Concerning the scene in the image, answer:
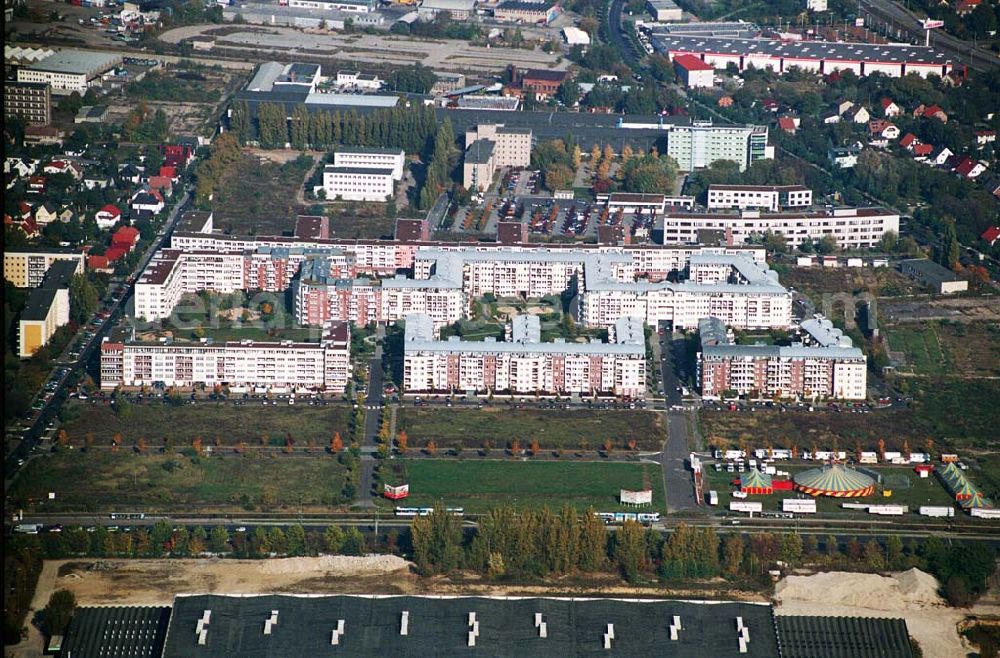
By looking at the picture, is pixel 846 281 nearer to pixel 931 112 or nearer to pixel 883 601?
pixel 931 112

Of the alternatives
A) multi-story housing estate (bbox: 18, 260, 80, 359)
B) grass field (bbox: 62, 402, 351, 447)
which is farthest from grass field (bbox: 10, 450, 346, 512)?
multi-story housing estate (bbox: 18, 260, 80, 359)

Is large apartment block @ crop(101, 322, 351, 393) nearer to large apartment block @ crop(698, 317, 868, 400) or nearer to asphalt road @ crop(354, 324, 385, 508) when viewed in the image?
asphalt road @ crop(354, 324, 385, 508)

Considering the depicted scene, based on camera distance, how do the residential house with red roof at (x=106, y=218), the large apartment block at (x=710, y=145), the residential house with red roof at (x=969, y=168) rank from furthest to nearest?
the large apartment block at (x=710, y=145)
the residential house with red roof at (x=969, y=168)
the residential house with red roof at (x=106, y=218)

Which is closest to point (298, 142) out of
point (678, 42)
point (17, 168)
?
point (17, 168)

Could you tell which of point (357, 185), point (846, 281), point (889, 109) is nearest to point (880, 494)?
point (846, 281)

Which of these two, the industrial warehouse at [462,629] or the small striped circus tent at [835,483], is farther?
the small striped circus tent at [835,483]

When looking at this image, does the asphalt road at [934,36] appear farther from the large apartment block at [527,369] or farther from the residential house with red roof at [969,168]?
the large apartment block at [527,369]

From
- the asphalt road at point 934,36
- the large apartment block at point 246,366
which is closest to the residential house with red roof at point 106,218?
the large apartment block at point 246,366
